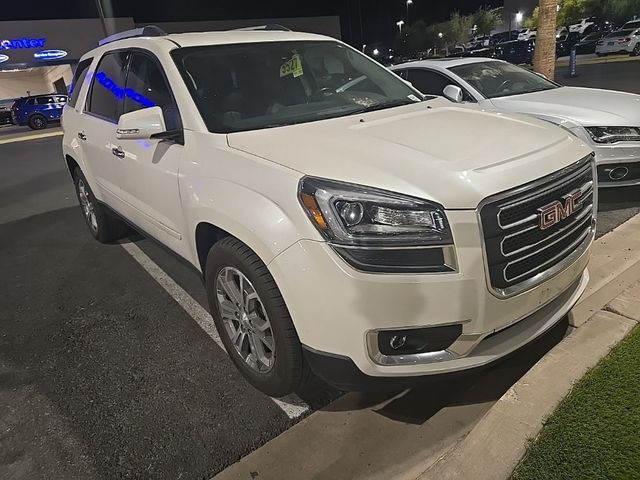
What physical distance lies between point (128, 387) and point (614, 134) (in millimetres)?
4669

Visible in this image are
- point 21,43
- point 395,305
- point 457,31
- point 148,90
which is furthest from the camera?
point 457,31

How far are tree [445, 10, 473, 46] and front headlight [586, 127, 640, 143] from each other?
5130cm

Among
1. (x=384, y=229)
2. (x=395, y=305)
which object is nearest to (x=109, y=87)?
(x=384, y=229)

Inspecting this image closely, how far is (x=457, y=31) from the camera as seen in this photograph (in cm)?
5156

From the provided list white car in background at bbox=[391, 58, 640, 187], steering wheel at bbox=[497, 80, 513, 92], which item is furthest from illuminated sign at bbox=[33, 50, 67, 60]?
steering wheel at bbox=[497, 80, 513, 92]

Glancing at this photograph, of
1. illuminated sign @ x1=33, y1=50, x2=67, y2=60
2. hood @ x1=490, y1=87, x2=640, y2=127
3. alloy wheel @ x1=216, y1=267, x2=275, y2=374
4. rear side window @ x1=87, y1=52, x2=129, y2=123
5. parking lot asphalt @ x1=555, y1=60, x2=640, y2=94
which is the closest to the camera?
alloy wheel @ x1=216, y1=267, x2=275, y2=374

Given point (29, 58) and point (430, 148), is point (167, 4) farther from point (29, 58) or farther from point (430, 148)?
point (430, 148)

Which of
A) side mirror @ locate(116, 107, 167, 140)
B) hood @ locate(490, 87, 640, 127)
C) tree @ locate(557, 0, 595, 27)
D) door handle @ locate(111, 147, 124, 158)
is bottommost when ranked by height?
hood @ locate(490, 87, 640, 127)

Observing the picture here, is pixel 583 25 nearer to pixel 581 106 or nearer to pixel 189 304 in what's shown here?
pixel 581 106

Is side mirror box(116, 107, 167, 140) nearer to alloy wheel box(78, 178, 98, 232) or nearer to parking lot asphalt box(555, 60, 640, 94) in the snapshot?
alloy wheel box(78, 178, 98, 232)

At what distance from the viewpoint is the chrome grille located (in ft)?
6.54

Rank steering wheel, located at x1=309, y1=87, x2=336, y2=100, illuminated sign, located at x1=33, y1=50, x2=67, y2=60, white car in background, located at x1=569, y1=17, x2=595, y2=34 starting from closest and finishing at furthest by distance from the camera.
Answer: steering wheel, located at x1=309, y1=87, x2=336, y2=100
illuminated sign, located at x1=33, y1=50, x2=67, y2=60
white car in background, located at x1=569, y1=17, x2=595, y2=34

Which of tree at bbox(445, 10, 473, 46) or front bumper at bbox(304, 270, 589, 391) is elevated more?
tree at bbox(445, 10, 473, 46)

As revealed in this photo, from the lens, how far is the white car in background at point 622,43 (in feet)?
75.7
